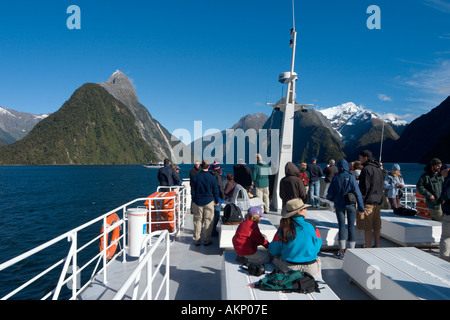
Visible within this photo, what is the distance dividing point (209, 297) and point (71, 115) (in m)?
218

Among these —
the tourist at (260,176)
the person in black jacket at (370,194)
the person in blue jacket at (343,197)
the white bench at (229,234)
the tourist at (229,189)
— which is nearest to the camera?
the person in blue jacket at (343,197)

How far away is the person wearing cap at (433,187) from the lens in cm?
674

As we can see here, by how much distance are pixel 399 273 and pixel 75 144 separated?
198503 millimetres

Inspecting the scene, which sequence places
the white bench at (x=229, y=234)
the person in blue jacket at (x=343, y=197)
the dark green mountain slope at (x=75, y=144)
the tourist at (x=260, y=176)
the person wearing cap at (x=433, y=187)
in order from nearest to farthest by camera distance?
1. the person in blue jacket at (x=343, y=197)
2. the white bench at (x=229, y=234)
3. the person wearing cap at (x=433, y=187)
4. the tourist at (x=260, y=176)
5. the dark green mountain slope at (x=75, y=144)

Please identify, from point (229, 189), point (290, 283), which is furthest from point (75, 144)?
point (290, 283)

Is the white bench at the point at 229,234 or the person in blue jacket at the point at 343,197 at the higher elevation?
the person in blue jacket at the point at 343,197

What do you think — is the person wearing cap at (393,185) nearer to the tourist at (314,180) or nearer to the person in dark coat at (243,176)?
the tourist at (314,180)

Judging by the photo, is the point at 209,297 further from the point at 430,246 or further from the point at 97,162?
the point at 97,162

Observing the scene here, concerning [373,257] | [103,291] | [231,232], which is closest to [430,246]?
[373,257]

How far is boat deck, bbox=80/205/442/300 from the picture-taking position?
4445 millimetres

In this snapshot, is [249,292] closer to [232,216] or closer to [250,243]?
[250,243]

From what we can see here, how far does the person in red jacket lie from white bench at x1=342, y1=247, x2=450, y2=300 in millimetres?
1351

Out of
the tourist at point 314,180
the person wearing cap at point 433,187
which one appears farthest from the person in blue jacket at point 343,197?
the tourist at point 314,180

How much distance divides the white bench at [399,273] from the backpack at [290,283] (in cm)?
104
